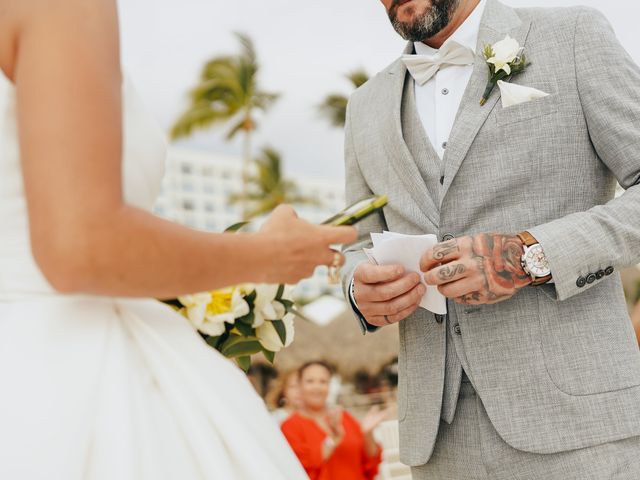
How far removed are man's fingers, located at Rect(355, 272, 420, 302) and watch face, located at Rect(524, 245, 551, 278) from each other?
1.11ft

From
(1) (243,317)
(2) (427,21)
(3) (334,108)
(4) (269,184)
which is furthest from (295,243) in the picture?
(4) (269,184)

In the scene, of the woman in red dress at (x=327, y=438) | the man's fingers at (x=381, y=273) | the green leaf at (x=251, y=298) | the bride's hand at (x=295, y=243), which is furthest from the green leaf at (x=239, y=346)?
the woman in red dress at (x=327, y=438)

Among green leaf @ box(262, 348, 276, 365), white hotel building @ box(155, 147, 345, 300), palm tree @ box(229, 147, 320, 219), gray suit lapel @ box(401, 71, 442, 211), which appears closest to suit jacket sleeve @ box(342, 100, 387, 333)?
gray suit lapel @ box(401, 71, 442, 211)

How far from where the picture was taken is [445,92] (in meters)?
2.63

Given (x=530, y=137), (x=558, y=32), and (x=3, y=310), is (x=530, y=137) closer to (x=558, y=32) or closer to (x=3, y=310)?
→ (x=558, y=32)

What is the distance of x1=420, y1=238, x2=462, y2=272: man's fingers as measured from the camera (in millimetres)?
2176

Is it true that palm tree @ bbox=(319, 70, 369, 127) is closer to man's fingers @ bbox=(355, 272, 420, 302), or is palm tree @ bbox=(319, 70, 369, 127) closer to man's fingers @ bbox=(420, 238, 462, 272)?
man's fingers @ bbox=(355, 272, 420, 302)

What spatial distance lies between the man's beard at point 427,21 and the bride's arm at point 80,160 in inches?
65.3

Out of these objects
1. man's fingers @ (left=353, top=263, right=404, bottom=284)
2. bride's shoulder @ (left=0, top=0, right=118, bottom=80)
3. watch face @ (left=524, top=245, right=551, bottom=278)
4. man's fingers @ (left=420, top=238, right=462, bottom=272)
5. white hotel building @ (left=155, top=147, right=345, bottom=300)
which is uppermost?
bride's shoulder @ (left=0, top=0, right=118, bottom=80)

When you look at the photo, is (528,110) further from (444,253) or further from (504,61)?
(444,253)

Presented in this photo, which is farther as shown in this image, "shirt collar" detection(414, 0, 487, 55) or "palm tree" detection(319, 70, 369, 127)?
"palm tree" detection(319, 70, 369, 127)

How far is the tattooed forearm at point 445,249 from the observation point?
2178 mm

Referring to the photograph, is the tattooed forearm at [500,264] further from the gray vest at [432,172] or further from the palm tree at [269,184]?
the palm tree at [269,184]

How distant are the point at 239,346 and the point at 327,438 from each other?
4.33 metres
